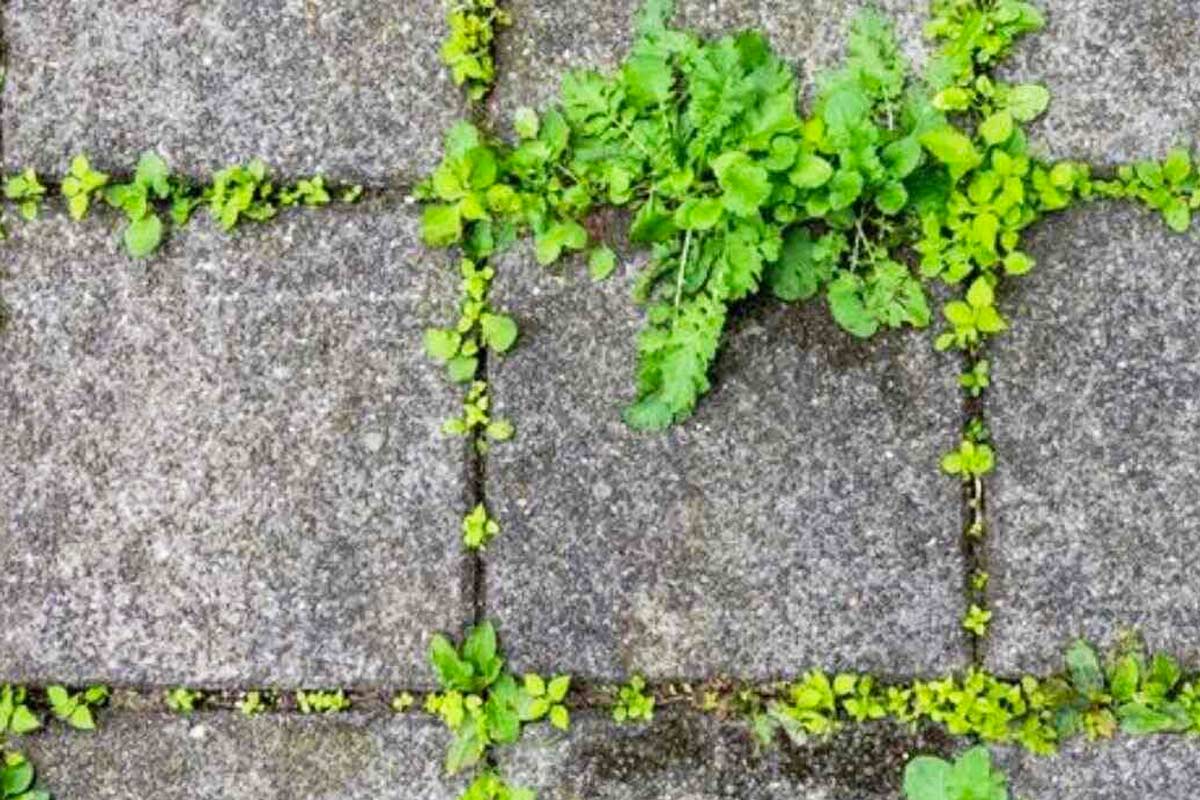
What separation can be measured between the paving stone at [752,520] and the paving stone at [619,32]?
44 cm

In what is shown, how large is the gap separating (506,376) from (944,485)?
2.49ft

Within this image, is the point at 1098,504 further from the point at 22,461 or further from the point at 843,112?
the point at 22,461

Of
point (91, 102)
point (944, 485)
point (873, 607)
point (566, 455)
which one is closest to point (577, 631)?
point (566, 455)

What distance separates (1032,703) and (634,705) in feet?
2.16

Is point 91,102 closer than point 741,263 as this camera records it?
No

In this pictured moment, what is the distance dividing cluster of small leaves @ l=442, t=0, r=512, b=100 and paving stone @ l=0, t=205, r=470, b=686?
0.82 feet

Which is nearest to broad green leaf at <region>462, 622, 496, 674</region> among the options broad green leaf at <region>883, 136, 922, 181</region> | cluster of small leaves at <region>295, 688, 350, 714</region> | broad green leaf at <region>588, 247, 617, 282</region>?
cluster of small leaves at <region>295, 688, 350, 714</region>

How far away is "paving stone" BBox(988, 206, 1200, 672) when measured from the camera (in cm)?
251

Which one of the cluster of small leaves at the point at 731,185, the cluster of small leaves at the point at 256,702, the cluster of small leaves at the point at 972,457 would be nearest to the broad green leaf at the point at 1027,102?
the cluster of small leaves at the point at 731,185

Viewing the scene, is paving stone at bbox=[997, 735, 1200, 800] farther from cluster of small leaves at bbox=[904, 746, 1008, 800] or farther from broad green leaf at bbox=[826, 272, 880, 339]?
broad green leaf at bbox=[826, 272, 880, 339]

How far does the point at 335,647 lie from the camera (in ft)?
8.39

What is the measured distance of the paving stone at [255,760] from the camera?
2545 mm

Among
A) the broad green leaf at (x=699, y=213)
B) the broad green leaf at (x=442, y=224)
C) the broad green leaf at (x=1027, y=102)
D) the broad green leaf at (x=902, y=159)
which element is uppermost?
the broad green leaf at (x=1027, y=102)

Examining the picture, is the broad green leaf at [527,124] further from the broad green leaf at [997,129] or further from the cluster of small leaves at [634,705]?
the cluster of small leaves at [634,705]
